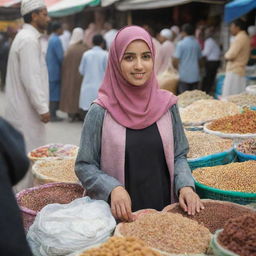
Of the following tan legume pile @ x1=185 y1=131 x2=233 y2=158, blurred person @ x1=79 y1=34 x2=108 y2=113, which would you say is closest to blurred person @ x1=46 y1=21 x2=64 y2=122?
blurred person @ x1=79 y1=34 x2=108 y2=113

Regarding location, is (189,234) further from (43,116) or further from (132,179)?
(43,116)

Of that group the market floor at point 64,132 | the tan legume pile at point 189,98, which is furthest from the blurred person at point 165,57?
the tan legume pile at point 189,98

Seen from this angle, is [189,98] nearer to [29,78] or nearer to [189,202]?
[29,78]

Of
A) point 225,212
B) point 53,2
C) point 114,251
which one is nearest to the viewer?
point 114,251

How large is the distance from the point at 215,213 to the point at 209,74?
900 cm

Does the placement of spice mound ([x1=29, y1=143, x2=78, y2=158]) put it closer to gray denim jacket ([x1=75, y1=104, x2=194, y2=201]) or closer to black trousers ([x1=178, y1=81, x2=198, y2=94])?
gray denim jacket ([x1=75, y1=104, x2=194, y2=201])

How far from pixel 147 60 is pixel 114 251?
1.07 m

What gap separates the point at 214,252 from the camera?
1812mm

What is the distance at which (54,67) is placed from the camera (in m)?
9.24

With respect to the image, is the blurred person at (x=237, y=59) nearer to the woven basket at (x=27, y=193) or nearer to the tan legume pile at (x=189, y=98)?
the tan legume pile at (x=189, y=98)

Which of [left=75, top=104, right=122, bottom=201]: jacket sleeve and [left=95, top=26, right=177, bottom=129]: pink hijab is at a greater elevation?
[left=95, top=26, right=177, bottom=129]: pink hijab

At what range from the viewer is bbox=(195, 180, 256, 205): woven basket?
244 centimetres

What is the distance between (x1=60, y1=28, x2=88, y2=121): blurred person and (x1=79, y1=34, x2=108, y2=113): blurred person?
44.0 inches

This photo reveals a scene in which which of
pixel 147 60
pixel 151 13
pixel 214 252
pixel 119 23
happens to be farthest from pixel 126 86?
pixel 119 23
